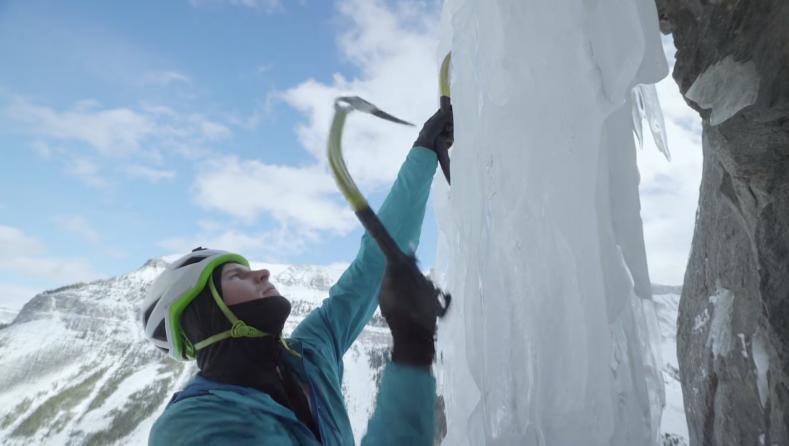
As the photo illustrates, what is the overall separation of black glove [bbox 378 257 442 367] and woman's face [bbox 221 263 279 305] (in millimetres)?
865

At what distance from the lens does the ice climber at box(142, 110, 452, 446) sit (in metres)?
1.47

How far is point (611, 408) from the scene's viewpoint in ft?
5.10

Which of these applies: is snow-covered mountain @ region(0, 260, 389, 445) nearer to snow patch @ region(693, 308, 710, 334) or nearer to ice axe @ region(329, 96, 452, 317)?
snow patch @ region(693, 308, 710, 334)

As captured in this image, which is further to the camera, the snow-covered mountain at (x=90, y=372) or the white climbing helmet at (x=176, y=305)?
the snow-covered mountain at (x=90, y=372)

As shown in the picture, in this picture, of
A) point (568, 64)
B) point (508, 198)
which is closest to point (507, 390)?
point (508, 198)

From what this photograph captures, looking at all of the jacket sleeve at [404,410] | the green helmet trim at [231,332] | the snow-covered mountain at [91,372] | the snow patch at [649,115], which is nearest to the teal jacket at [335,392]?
the jacket sleeve at [404,410]

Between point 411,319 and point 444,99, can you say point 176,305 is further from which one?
point 444,99

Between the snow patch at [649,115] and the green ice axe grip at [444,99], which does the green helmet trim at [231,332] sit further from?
the snow patch at [649,115]

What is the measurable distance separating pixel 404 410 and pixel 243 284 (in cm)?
110

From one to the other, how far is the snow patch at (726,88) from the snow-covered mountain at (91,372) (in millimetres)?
46579

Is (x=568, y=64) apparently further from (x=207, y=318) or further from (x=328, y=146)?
(x=207, y=318)

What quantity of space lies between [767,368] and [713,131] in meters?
1.07

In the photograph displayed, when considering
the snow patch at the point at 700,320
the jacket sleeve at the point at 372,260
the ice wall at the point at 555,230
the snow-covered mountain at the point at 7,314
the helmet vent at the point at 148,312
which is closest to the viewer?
the ice wall at the point at 555,230

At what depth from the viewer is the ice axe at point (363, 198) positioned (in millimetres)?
1632
